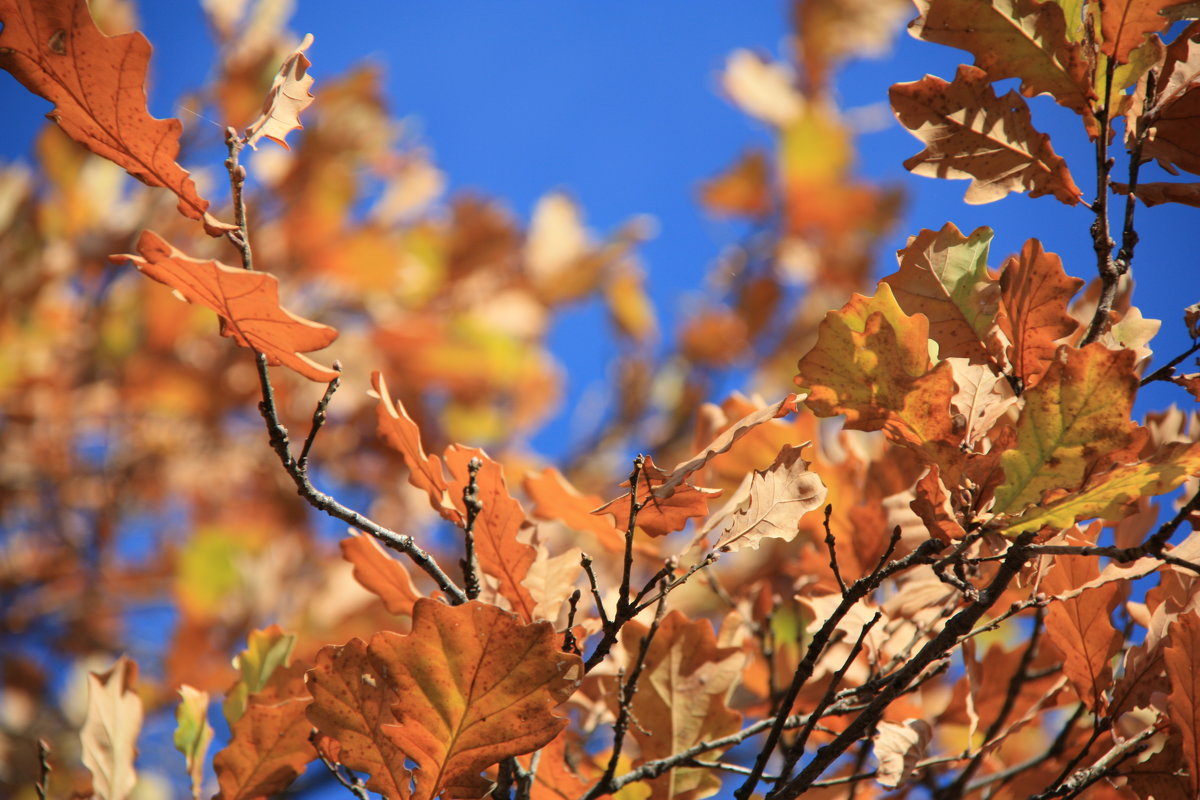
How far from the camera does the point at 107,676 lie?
70 centimetres

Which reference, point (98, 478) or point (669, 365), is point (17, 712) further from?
point (669, 365)

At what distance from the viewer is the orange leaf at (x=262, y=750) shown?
61 centimetres

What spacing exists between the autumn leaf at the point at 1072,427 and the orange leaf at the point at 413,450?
0.34m

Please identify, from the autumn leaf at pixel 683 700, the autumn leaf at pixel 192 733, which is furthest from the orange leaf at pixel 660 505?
the autumn leaf at pixel 192 733

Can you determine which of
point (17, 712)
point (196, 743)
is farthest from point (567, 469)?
point (196, 743)

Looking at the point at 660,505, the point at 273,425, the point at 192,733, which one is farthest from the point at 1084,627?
the point at 192,733

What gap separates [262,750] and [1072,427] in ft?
1.88

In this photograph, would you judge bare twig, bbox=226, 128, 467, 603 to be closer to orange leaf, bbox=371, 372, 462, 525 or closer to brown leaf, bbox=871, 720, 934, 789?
orange leaf, bbox=371, 372, 462, 525

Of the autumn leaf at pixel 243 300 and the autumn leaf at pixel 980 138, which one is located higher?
the autumn leaf at pixel 980 138

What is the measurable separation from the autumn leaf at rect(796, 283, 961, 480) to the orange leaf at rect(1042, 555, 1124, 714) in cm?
18

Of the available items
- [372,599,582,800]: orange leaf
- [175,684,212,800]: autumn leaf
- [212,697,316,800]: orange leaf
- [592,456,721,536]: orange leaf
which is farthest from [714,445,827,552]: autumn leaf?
[175,684,212,800]: autumn leaf

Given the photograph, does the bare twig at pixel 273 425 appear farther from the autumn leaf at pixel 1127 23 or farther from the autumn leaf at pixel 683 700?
the autumn leaf at pixel 1127 23

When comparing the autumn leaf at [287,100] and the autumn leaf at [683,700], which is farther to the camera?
the autumn leaf at [683,700]

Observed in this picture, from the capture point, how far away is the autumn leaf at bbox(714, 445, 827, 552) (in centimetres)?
52
